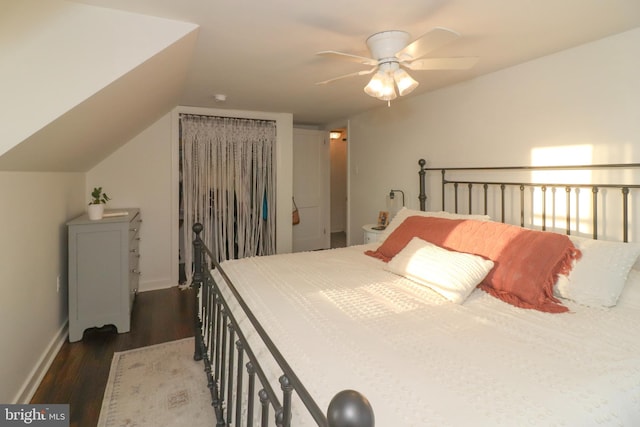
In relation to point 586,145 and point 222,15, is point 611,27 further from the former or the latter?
point 222,15

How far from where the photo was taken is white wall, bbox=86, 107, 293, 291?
361 centimetres

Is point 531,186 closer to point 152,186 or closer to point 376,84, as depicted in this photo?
point 376,84

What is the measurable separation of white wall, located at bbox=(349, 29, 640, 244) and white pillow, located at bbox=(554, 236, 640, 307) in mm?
630

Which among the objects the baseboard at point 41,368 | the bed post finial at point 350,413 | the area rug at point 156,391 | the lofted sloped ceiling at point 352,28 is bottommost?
the area rug at point 156,391

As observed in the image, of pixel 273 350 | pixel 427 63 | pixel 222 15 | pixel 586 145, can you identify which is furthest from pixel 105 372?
pixel 586 145

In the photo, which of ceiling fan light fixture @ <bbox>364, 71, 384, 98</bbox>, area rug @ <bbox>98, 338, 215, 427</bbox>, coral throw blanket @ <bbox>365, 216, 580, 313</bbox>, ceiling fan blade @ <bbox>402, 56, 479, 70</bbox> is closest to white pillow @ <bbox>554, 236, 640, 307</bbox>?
coral throw blanket @ <bbox>365, 216, 580, 313</bbox>

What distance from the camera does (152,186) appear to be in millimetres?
3771

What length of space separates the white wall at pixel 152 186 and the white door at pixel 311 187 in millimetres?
1566

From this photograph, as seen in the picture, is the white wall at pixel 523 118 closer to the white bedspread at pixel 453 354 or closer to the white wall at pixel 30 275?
the white bedspread at pixel 453 354

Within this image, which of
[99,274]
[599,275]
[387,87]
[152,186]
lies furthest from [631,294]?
[152,186]

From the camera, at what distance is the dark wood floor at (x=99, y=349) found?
192 cm

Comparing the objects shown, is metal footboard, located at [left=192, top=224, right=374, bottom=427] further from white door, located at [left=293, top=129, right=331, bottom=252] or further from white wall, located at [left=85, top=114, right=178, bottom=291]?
white door, located at [left=293, top=129, right=331, bottom=252]

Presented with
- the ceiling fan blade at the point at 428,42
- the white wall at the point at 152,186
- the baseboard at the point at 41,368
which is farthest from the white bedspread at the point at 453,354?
the white wall at the point at 152,186

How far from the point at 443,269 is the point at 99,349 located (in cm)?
251
